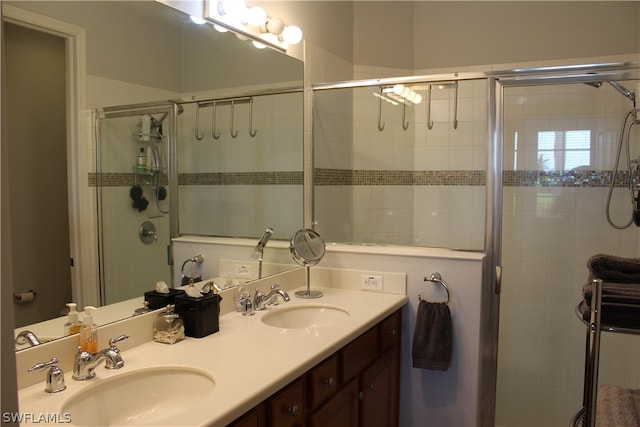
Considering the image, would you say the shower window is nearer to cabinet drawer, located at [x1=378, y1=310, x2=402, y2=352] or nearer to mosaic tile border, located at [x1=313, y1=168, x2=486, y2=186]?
mosaic tile border, located at [x1=313, y1=168, x2=486, y2=186]

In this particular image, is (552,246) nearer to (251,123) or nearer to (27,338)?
(251,123)

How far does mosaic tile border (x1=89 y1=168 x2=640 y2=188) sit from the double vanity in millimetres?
565

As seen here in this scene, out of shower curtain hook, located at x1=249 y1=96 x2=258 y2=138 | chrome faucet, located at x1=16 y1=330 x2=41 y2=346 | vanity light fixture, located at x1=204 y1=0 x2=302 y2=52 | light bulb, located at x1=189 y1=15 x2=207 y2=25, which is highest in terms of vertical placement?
vanity light fixture, located at x1=204 y1=0 x2=302 y2=52

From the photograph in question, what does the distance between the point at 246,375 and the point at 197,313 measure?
39 centimetres

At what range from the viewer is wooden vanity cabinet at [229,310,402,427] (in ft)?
4.76

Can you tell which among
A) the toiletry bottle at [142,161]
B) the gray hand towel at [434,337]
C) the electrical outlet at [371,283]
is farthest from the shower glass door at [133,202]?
the gray hand towel at [434,337]

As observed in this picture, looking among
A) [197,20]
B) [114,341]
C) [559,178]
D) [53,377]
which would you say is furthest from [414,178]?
[53,377]

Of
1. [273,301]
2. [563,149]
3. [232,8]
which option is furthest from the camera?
[563,149]

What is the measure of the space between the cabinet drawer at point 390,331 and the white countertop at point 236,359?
109 millimetres

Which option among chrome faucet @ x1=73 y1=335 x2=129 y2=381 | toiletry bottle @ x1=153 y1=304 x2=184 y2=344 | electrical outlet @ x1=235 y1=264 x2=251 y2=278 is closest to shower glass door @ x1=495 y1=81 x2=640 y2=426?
electrical outlet @ x1=235 y1=264 x2=251 y2=278

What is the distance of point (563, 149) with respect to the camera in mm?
2867

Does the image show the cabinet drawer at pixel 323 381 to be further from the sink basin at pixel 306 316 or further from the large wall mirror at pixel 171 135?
the large wall mirror at pixel 171 135

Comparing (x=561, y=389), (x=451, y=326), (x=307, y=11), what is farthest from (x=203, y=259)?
(x=561, y=389)

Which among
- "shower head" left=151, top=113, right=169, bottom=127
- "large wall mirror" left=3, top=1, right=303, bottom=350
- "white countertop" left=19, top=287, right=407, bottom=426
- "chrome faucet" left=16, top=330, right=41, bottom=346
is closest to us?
"white countertop" left=19, top=287, right=407, bottom=426
